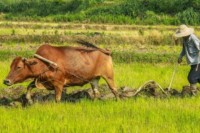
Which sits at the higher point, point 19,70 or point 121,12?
point 19,70

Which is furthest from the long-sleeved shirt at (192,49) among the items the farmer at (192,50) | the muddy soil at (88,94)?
the muddy soil at (88,94)

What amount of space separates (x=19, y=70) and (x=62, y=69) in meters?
0.73

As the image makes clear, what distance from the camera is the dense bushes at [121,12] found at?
2469 cm

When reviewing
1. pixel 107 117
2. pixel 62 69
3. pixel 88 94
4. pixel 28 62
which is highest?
pixel 28 62

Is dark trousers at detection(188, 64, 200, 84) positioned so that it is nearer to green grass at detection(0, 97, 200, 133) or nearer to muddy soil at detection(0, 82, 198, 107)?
muddy soil at detection(0, 82, 198, 107)

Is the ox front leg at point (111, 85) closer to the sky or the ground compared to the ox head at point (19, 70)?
closer to the ground

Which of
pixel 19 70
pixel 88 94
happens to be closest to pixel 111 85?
pixel 88 94

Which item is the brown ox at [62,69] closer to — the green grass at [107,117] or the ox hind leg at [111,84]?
the ox hind leg at [111,84]

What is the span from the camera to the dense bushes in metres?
24.7

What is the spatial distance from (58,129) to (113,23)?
20048 mm

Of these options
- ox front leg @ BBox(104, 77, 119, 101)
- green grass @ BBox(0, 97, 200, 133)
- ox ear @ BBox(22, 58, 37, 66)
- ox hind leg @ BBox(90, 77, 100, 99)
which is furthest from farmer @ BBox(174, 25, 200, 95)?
ox ear @ BBox(22, 58, 37, 66)

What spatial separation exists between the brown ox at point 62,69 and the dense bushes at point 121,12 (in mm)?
16028

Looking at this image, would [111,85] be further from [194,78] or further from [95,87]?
[194,78]

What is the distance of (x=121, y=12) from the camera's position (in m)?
26.3
